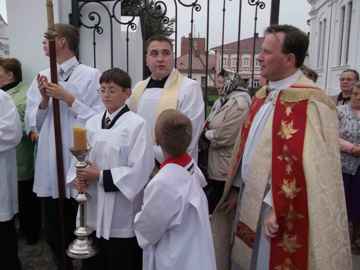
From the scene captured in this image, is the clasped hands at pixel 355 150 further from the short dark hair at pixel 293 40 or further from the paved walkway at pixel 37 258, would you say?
the short dark hair at pixel 293 40

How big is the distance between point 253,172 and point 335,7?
19.2 m

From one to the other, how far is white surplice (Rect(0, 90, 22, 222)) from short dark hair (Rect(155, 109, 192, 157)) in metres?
1.28

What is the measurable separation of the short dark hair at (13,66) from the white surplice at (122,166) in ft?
5.38

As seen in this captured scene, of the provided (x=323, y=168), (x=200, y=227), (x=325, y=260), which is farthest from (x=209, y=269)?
(x=323, y=168)

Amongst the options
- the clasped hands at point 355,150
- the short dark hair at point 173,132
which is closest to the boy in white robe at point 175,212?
the short dark hair at point 173,132

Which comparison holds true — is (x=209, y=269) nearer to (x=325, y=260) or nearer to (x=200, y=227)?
(x=200, y=227)

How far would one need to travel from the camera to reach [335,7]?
19000 millimetres

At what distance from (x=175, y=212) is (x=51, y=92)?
117cm

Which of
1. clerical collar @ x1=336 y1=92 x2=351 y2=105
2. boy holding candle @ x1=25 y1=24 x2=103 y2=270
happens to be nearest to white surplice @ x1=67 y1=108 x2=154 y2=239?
boy holding candle @ x1=25 y1=24 x2=103 y2=270

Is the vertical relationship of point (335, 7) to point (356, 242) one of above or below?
above

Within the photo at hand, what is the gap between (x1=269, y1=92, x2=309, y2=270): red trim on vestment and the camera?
2.11 meters

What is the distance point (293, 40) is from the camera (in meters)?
2.16

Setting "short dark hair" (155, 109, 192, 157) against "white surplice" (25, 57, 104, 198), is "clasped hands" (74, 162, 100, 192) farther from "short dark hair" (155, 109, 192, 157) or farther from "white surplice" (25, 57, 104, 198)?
"white surplice" (25, 57, 104, 198)

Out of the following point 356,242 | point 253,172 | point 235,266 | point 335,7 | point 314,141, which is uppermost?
point 335,7
